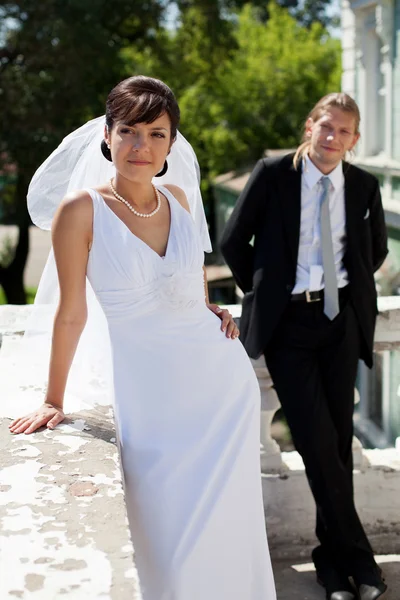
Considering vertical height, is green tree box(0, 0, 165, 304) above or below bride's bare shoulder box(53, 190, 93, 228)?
above

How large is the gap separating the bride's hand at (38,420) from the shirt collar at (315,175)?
142cm

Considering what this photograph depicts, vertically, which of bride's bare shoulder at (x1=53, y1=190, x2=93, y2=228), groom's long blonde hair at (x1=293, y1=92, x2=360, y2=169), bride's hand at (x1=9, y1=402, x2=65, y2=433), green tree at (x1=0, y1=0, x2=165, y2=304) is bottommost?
bride's hand at (x1=9, y1=402, x2=65, y2=433)

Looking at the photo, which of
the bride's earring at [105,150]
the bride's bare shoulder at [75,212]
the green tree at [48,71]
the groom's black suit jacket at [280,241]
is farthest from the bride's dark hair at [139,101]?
the green tree at [48,71]

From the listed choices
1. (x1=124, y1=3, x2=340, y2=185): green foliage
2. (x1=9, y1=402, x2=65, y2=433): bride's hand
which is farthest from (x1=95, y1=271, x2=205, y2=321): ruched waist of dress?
(x1=124, y1=3, x2=340, y2=185): green foliage

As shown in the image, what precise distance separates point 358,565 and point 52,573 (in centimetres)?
190

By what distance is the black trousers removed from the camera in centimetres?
307

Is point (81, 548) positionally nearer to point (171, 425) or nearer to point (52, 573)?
point (52, 573)

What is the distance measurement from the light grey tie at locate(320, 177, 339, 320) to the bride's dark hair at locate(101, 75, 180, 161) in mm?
855

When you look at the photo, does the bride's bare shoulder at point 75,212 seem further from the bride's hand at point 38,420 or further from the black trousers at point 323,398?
the black trousers at point 323,398

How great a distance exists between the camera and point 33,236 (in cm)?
4334

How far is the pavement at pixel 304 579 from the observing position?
3.11 meters

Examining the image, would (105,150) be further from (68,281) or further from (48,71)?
(48,71)

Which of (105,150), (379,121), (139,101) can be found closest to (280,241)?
(105,150)

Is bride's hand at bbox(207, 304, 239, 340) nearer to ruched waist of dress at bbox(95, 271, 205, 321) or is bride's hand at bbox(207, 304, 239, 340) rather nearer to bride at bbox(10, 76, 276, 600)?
bride at bbox(10, 76, 276, 600)
